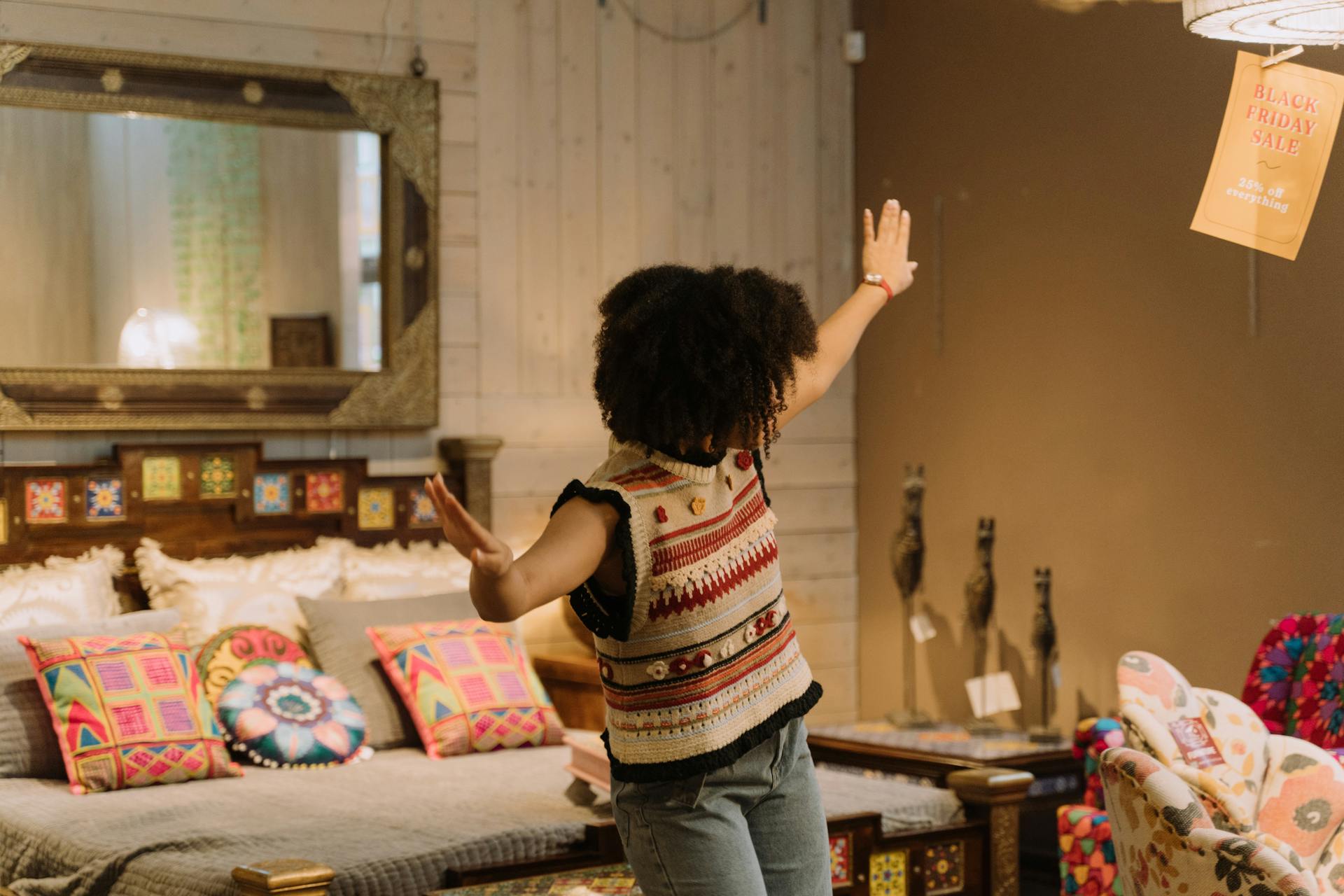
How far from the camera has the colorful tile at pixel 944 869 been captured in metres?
3.22

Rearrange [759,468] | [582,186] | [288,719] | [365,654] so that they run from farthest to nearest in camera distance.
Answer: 1. [582,186]
2. [365,654]
3. [288,719]
4. [759,468]

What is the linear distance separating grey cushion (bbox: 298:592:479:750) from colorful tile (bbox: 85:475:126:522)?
0.53m

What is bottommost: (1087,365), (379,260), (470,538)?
(470,538)

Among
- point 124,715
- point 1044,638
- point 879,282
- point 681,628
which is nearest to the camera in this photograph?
point 681,628

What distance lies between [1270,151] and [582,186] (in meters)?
2.30

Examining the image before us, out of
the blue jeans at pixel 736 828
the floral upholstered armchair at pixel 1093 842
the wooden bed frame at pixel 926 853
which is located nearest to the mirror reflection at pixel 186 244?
the wooden bed frame at pixel 926 853

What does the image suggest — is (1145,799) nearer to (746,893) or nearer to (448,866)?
(746,893)

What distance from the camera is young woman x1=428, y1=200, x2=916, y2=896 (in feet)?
5.66

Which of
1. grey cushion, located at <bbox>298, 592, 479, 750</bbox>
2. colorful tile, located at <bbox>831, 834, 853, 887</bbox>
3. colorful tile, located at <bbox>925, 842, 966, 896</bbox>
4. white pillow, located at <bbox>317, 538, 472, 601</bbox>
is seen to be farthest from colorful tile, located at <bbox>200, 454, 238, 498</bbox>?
colorful tile, located at <bbox>925, 842, 966, 896</bbox>

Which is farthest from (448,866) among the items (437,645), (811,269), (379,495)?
(811,269)

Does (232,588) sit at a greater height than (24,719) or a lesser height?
greater

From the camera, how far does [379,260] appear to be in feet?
14.6

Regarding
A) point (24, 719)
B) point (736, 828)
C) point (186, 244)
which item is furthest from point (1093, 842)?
point (186, 244)

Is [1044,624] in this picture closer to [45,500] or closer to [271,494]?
[271,494]
